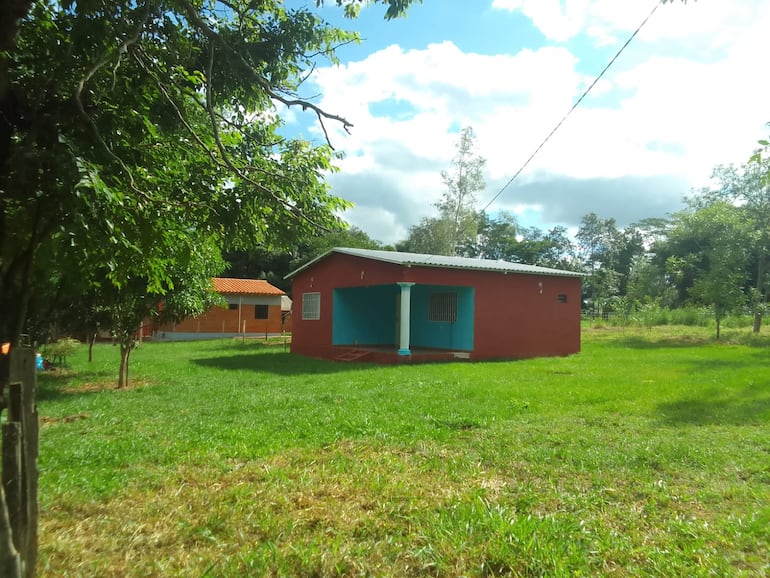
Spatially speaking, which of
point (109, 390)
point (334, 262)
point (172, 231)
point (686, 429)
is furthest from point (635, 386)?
point (334, 262)

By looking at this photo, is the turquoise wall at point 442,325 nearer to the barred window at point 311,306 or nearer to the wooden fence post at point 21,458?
the barred window at point 311,306

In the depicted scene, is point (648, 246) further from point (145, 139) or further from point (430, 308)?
point (145, 139)

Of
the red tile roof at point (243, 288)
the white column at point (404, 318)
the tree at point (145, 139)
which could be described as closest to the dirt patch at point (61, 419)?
the tree at point (145, 139)

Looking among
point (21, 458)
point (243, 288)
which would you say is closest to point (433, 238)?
point (243, 288)

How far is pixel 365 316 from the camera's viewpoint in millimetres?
21438

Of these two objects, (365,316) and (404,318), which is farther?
(365,316)

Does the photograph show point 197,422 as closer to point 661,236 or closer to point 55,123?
point 55,123

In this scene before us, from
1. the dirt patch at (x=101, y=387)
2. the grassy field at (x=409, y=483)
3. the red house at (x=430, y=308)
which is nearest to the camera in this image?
the grassy field at (x=409, y=483)

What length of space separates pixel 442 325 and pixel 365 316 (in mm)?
3162

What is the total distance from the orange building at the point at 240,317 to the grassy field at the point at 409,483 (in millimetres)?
22505

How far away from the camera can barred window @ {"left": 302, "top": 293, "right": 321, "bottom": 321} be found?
20.9 metres

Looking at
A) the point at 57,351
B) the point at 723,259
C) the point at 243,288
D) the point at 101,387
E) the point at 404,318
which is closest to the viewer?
the point at 101,387

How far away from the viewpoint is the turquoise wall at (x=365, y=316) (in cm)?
2017

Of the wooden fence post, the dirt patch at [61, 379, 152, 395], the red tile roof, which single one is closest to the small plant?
the dirt patch at [61, 379, 152, 395]
